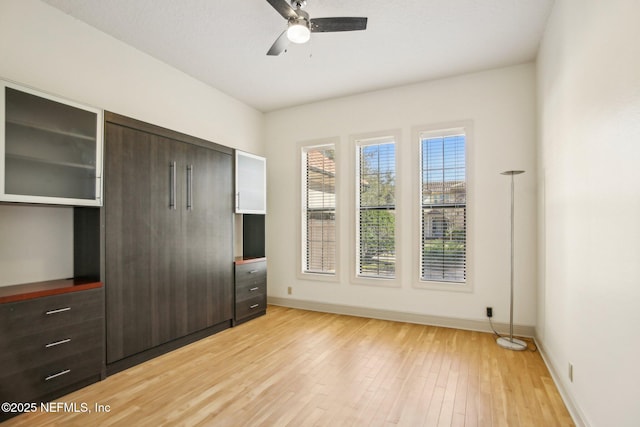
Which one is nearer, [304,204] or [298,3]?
[298,3]

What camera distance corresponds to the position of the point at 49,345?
235 cm

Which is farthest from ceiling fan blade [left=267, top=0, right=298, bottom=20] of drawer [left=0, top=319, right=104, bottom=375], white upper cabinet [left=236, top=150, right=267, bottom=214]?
drawer [left=0, top=319, right=104, bottom=375]

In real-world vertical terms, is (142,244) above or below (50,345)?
above

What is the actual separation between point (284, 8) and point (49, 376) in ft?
10.3

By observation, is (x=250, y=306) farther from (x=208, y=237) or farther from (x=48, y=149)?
(x=48, y=149)

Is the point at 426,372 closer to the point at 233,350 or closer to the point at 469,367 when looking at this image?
the point at 469,367

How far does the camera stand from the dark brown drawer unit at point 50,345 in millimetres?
2148

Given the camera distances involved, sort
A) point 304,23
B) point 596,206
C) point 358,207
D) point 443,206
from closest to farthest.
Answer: point 596,206
point 304,23
point 443,206
point 358,207

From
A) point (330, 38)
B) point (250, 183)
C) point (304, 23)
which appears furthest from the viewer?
point (250, 183)

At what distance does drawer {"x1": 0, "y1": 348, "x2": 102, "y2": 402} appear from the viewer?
2143mm

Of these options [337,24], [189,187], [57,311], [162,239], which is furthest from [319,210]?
[57,311]

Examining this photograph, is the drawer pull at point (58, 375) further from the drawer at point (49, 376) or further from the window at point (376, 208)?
the window at point (376, 208)

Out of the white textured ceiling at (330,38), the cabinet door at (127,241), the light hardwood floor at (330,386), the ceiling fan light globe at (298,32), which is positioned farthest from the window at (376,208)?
the cabinet door at (127,241)

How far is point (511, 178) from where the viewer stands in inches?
148
